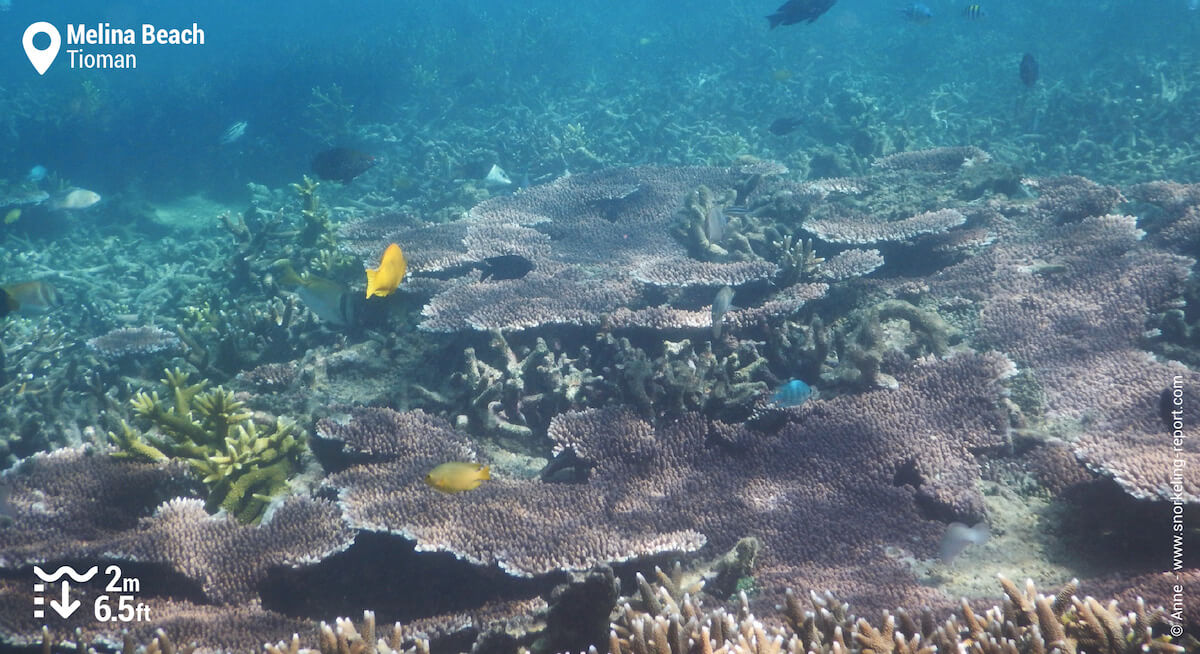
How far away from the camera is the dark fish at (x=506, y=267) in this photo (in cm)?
692

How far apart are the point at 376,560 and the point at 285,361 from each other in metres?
3.10

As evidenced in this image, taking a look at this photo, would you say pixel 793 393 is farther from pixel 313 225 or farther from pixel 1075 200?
pixel 313 225

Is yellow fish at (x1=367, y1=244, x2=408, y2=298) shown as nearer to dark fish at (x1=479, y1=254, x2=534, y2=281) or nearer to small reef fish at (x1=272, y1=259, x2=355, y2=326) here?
small reef fish at (x1=272, y1=259, x2=355, y2=326)

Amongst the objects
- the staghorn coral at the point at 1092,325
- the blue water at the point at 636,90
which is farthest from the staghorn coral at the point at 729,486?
the blue water at the point at 636,90

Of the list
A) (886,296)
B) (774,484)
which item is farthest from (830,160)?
(774,484)

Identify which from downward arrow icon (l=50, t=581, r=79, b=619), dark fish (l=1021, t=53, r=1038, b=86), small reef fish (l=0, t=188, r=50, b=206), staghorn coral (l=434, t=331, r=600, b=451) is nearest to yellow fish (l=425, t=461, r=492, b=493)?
staghorn coral (l=434, t=331, r=600, b=451)

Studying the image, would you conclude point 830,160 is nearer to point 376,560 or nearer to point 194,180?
point 376,560

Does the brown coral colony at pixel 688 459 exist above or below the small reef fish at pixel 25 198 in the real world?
below

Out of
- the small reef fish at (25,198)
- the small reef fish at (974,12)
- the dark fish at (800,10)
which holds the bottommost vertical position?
the dark fish at (800,10)

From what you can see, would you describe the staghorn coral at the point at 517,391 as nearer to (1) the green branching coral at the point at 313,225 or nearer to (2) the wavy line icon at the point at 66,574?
(2) the wavy line icon at the point at 66,574

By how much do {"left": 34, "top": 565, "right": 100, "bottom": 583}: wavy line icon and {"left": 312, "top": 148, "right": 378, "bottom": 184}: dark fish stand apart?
16.6 feet

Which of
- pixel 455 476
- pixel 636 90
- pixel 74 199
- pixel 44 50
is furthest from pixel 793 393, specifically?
pixel 636 90

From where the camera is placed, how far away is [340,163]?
7.41m

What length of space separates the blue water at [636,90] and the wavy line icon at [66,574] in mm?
10902
